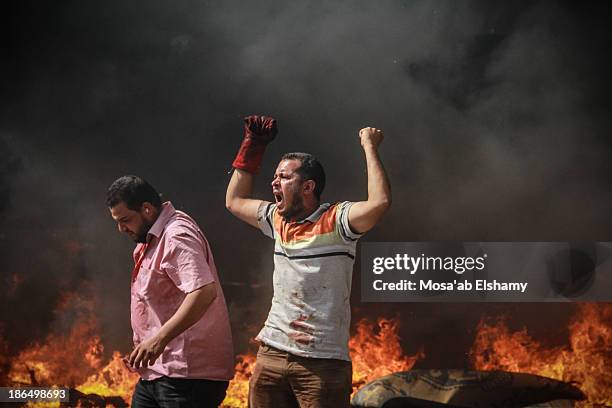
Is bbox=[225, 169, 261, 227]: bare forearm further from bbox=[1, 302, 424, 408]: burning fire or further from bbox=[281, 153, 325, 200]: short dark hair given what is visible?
bbox=[1, 302, 424, 408]: burning fire

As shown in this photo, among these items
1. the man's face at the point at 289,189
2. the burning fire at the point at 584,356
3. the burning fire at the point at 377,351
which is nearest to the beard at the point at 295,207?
the man's face at the point at 289,189

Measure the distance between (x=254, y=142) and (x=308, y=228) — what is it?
0.69 meters

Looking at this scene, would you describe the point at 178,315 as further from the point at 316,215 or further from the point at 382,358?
the point at 382,358

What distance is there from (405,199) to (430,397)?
4.04 feet

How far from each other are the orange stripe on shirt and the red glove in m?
0.48

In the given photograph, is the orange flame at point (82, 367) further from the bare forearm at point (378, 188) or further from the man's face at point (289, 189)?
the bare forearm at point (378, 188)

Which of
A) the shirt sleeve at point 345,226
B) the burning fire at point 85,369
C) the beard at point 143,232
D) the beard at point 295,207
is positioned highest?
the beard at point 295,207

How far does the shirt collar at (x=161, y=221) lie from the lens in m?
2.98

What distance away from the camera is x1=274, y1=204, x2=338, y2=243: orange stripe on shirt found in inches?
121

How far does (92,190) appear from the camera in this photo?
463 cm

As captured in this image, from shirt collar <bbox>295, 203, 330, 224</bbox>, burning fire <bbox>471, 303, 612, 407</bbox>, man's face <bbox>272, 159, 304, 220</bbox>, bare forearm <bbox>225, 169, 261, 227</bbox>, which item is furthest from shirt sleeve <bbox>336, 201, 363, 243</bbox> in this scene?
burning fire <bbox>471, 303, 612, 407</bbox>

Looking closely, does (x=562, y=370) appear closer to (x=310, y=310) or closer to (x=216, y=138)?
(x=310, y=310)

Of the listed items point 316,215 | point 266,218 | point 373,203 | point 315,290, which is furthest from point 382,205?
point 266,218
